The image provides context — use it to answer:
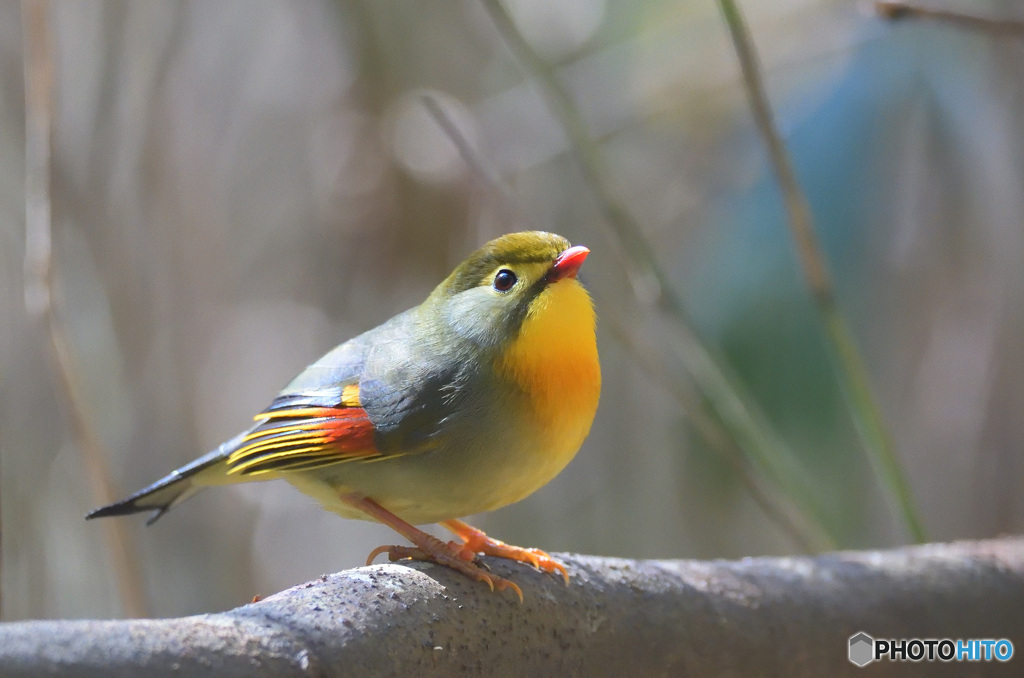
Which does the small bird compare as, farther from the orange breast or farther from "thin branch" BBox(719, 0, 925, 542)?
"thin branch" BBox(719, 0, 925, 542)

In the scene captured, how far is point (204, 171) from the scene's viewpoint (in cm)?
432

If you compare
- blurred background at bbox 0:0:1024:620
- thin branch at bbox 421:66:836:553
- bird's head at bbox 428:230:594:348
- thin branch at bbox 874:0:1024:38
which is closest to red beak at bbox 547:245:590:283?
bird's head at bbox 428:230:594:348

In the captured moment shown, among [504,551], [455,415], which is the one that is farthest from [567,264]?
[504,551]

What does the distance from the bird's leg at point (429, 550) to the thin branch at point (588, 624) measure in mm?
29

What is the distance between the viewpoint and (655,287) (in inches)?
111

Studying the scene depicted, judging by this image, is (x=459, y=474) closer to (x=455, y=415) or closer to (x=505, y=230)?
(x=455, y=415)

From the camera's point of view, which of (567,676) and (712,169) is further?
(712,169)

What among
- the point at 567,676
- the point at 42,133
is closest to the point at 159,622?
the point at 567,676

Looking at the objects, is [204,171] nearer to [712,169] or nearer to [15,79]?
[15,79]

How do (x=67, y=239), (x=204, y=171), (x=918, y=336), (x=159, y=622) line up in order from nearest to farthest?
(x=159, y=622) → (x=67, y=239) → (x=204, y=171) → (x=918, y=336)

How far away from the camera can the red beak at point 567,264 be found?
2039 millimetres

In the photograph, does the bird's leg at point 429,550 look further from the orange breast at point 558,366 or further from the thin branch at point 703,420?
the thin branch at point 703,420

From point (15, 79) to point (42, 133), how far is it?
1.61 metres

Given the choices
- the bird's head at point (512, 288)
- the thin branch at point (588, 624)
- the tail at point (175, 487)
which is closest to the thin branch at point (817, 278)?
→ the thin branch at point (588, 624)
